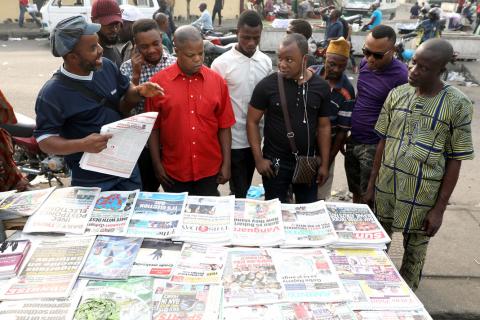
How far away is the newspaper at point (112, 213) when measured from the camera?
174 centimetres

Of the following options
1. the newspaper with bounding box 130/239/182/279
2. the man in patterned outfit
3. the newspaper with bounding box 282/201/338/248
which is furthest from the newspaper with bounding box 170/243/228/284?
the man in patterned outfit

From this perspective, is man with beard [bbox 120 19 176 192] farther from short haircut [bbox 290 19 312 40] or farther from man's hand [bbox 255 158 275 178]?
short haircut [bbox 290 19 312 40]

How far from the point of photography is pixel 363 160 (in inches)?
104

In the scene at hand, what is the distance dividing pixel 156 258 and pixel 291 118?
1.23 meters

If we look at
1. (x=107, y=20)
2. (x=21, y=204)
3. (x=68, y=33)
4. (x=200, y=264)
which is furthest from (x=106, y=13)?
(x=200, y=264)

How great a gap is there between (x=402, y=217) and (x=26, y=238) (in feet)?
6.06

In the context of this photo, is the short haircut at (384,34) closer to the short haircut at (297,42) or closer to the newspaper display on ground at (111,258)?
the short haircut at (297,42)

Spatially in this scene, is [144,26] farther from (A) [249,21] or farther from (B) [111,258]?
(B) [111,258]

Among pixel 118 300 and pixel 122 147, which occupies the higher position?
pixel 122 147

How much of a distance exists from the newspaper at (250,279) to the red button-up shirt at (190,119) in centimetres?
83

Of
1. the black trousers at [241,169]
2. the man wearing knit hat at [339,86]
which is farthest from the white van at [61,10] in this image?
the man wearing knit hat at [339,86]

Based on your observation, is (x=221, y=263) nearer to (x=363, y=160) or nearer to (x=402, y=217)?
(x=402, y=217)

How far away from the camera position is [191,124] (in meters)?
2.29

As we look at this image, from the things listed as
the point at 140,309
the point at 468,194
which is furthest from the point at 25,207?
the point at 468,194
